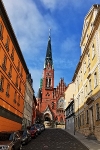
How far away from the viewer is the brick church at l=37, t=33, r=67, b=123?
79312 millimetres

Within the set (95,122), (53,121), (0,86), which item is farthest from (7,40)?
(53,121)

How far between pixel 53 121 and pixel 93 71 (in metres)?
55.5

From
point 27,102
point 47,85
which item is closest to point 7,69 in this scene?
point 27,102

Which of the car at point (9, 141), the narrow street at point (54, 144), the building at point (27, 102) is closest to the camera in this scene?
the car at point (9, 141)

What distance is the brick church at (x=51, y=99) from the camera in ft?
260

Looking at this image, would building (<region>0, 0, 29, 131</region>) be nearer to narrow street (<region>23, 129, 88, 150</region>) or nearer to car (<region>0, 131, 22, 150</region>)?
narrow street (<region>23, 129, 88, 150</region>)

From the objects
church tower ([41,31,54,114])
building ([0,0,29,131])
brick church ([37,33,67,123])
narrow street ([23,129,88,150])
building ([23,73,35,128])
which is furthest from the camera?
church tower ([41,31,54,114])

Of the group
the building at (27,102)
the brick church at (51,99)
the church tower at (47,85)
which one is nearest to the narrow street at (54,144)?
the building at (27,102)

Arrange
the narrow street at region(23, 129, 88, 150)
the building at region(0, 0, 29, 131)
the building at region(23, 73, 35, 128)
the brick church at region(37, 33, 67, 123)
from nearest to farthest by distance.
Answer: the narrow street at region(23, 129, 88, 150)
the building at region(0, 0, 29, 131)
the building at region(23, 73, 35, 128)
the brick church at region(37, 33, 67, 123)

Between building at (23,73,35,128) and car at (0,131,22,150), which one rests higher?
building at (23,73,35,128)

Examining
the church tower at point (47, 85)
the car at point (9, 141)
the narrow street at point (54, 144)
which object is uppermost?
the church tower at point (47, 85)

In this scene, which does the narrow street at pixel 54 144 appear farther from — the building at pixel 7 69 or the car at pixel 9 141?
the building at pixel 7 69

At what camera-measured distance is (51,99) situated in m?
83.0

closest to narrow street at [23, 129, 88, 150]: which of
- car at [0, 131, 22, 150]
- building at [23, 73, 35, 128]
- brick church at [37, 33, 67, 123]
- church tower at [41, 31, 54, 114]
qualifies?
car at [0, 131, 22, 150]
